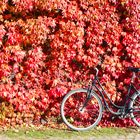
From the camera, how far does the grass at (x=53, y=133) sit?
678 centimetres

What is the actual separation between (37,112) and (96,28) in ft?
6.06

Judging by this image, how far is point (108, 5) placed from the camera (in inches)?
275

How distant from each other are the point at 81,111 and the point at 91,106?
0.27 meters

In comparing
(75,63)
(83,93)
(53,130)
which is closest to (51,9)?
(75,63)

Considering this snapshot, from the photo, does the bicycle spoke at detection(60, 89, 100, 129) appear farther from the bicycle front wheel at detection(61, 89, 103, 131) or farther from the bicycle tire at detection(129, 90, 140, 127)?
the bicycle tire at detection(129, 90, 140, 127)

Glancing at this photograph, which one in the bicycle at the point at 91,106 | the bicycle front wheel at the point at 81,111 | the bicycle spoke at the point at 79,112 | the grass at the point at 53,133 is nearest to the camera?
the grass at the point at 53,133

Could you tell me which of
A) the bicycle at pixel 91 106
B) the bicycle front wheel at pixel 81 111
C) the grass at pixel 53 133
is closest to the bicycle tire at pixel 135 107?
the bicycle at pixel 91 106

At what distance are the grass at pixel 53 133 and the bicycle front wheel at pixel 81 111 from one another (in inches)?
6.7

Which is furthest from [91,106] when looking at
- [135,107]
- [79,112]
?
[135,107]

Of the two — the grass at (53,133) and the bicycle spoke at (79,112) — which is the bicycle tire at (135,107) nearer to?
the grass at (53,133)

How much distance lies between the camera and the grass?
6.78 meters

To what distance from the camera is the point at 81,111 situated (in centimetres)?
717

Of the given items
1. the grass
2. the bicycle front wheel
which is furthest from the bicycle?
the grass

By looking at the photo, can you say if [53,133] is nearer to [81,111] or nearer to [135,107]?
[81,111]
